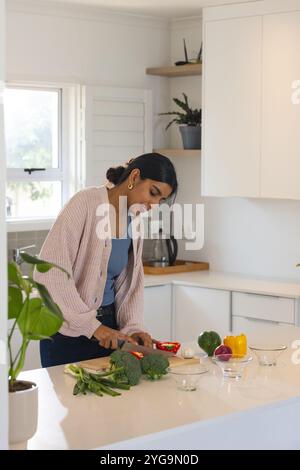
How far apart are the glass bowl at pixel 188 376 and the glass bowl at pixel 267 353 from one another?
12.6 inches

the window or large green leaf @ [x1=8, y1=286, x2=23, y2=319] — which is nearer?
large green leaf @ [x1=8, y1=286, x2=23, y2=319]

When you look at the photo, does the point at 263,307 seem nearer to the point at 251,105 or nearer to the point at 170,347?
the point at 251,105

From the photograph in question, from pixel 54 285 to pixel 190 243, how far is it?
2992mm

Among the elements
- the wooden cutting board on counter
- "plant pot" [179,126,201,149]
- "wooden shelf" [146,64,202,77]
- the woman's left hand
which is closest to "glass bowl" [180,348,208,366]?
the woman's left hand

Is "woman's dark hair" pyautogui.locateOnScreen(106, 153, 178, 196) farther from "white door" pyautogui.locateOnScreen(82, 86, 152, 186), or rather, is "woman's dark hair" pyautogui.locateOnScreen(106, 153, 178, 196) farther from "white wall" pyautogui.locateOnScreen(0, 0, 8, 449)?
"white door" pyautogui.locateOnScreen(82, 86, 152, 186)

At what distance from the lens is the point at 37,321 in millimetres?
2270

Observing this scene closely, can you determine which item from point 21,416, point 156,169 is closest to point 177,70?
point 156,169

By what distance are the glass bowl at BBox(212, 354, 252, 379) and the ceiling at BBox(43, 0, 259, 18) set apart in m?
2.87

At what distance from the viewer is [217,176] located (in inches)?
215

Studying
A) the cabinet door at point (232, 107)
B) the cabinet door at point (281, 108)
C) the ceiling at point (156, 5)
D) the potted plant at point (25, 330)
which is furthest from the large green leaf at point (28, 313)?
the ceiling at point (156, 5)

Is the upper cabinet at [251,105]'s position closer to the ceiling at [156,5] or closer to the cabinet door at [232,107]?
the cabinet door at [232,107]

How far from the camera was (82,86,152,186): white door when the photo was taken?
5.67 meters

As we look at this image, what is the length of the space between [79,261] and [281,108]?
7.16 feet

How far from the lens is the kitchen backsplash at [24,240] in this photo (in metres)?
5.39
